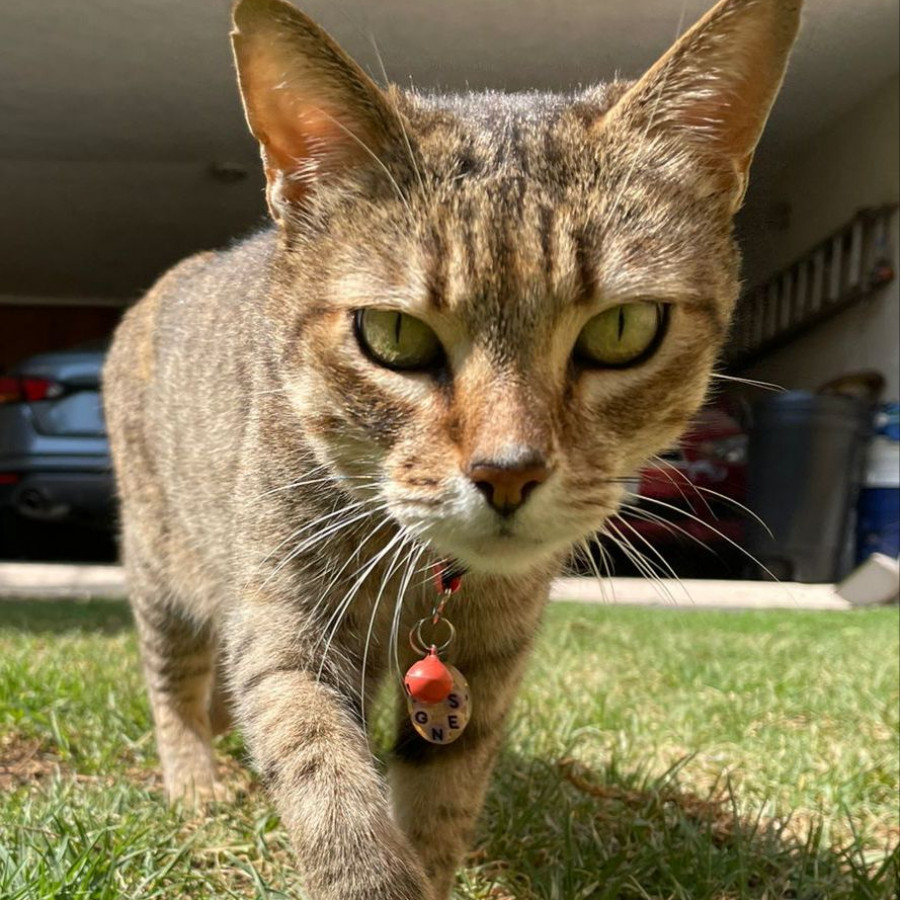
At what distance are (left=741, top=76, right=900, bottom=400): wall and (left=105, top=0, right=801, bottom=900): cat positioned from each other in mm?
125

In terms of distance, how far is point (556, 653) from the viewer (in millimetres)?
4012

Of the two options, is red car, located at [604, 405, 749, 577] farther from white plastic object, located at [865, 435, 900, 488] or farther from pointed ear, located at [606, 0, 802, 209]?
white plastic object, located at [865, 435, 900, 488]

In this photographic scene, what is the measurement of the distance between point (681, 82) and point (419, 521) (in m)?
0.67

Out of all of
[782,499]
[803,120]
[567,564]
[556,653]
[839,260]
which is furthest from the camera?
[556,653]

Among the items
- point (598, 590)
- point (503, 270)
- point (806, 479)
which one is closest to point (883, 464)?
point (806, 479)

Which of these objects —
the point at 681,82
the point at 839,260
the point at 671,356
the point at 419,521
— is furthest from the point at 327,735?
the point at 839,260

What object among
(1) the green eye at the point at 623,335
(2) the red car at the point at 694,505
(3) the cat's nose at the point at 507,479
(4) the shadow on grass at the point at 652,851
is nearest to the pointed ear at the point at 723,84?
(1) the green eye at the point at 623,335

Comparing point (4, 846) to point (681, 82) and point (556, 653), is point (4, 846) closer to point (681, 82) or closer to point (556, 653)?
point (681, 82)

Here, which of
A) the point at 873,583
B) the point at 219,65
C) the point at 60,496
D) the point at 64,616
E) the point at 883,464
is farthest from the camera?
the point at 60,496

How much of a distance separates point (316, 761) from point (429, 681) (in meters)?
0.19

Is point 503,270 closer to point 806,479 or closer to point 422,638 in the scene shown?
point 422,638

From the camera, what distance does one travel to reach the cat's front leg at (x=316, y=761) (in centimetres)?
124

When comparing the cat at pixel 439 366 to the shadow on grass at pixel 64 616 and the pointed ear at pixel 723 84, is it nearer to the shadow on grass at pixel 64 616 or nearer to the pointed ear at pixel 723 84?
the pointed ear at pixel 723 84

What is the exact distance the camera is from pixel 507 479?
1.12 meters
